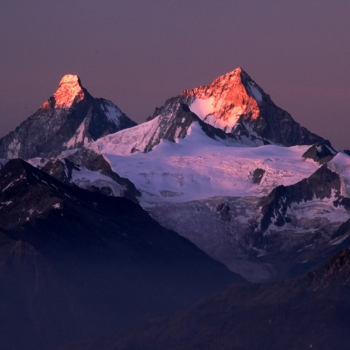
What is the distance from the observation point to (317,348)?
199 m

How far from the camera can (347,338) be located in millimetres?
199000

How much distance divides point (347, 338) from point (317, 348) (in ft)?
9.73
